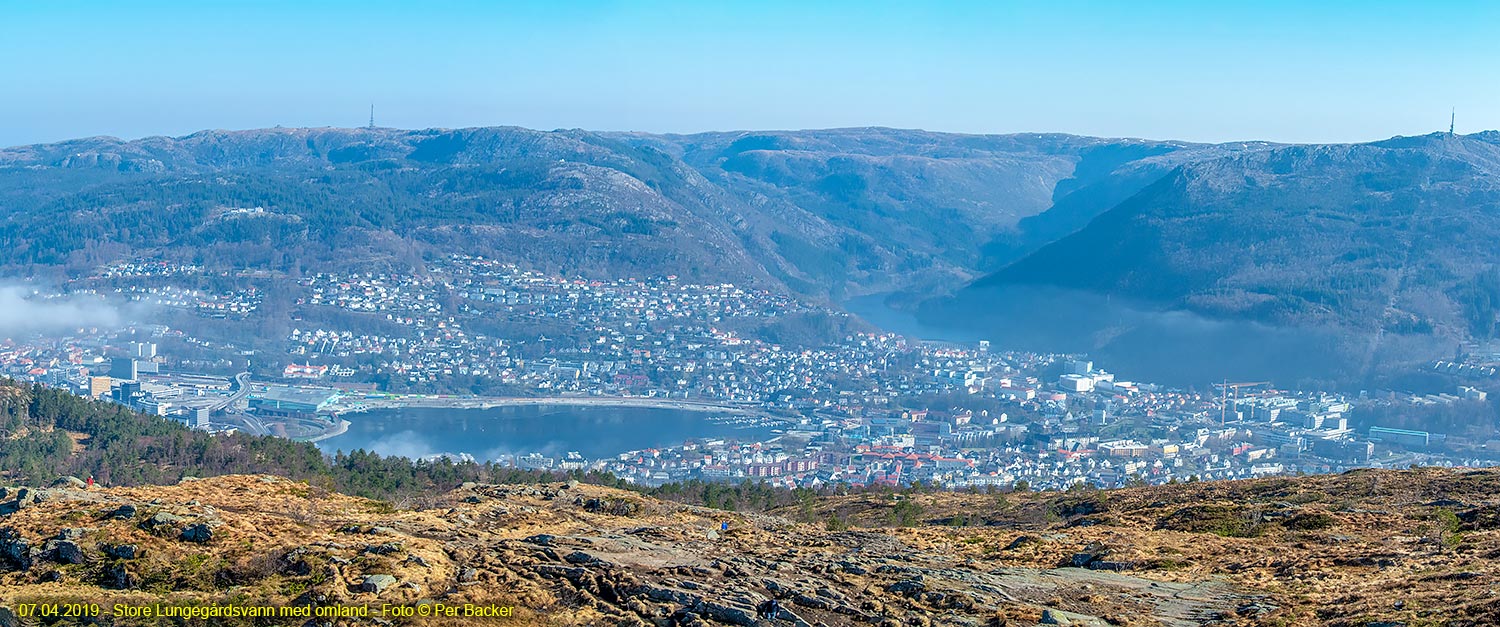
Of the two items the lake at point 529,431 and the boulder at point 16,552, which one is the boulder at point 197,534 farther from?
the lake at point 529,431

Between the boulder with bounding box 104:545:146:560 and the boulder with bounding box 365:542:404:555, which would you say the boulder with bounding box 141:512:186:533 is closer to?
the boulder with bounding box 104:545:146:560

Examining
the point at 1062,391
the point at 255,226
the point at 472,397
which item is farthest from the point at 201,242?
the point at 1062,391

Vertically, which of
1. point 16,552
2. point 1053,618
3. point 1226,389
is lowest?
point 1226,389

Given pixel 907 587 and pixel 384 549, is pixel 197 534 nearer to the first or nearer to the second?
pixel 384 549

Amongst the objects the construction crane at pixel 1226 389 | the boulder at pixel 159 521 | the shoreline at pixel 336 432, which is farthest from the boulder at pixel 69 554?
the construction crane at pixel 1226 389

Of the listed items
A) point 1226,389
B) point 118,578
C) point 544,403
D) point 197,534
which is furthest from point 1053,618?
point 1226,389

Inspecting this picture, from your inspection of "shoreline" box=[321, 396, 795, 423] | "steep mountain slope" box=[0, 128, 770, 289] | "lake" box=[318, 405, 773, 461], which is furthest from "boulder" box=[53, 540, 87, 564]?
"steep mountain slope" box=[0, 128, 770, 289]
